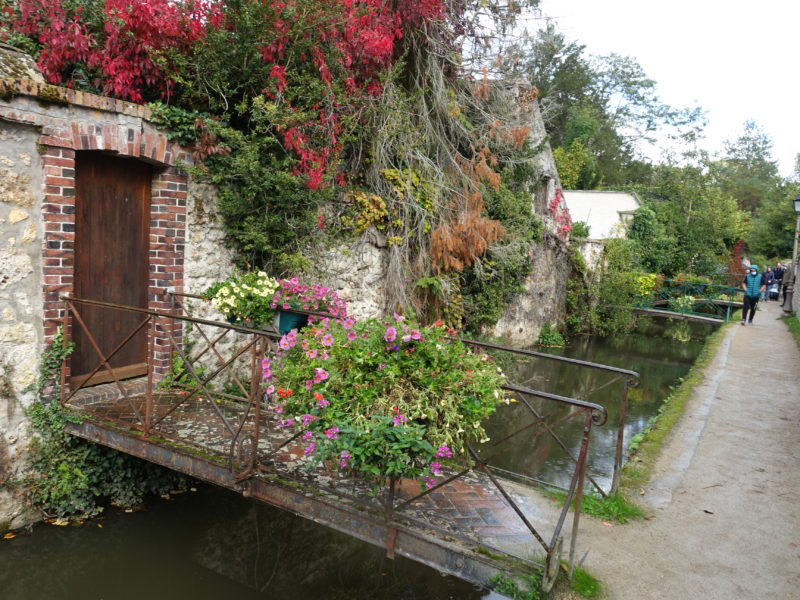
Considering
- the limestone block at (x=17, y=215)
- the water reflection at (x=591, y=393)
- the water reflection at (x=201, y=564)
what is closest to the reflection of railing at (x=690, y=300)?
the water reflection at (x=591, y=393)

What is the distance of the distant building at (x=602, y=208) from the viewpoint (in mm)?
21266

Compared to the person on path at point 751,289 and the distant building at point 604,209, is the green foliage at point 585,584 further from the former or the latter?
the distant building at point 604,209

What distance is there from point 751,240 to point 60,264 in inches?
1481

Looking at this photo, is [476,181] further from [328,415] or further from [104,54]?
[328,415]

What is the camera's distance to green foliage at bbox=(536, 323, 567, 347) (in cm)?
1342

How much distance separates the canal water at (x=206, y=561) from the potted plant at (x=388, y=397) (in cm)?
160

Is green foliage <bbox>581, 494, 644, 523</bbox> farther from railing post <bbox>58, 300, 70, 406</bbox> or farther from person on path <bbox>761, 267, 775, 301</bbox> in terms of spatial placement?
person on path <bbox>761, 267, 775, 301</bbox>

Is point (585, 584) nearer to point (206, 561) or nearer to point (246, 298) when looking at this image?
point (206, 561)

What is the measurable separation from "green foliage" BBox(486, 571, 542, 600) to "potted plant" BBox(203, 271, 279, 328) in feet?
9.48

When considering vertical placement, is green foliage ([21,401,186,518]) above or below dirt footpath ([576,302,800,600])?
below

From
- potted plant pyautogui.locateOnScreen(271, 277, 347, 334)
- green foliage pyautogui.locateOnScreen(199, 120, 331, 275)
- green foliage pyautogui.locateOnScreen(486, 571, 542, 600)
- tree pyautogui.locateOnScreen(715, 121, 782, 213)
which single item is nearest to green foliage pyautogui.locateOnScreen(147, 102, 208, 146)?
green foliage pyautogui.locateOnScreen(199, 120, 331, 275)

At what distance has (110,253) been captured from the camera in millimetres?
5156

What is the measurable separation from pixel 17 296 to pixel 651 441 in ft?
19.1

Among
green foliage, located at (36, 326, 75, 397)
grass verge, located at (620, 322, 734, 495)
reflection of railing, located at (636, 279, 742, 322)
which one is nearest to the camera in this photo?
green foliage, located at (36, 326, 75, 397)
